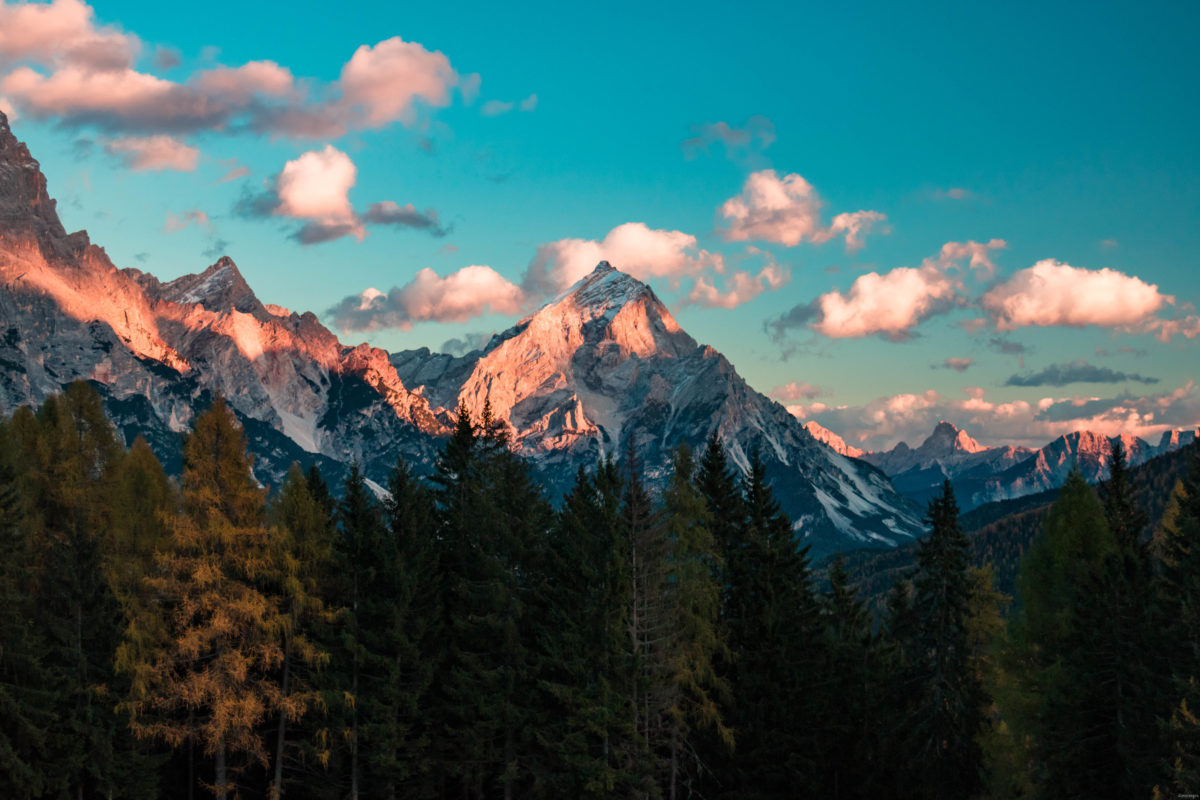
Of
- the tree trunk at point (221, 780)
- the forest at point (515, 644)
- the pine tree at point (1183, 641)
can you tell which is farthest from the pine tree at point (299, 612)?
the pine tree at point (1183, 641)

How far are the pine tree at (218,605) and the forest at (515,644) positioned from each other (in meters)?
0.14

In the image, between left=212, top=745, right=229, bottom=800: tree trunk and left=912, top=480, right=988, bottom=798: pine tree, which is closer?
left=212, top=745, right=229, bottom=800: tree trunk

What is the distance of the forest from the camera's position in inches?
1585

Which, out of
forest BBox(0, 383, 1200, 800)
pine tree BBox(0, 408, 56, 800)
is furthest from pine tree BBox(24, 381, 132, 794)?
pine tree BBox(0, 408, 56, 800)

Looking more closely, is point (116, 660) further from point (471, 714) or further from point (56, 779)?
point (471, 714)

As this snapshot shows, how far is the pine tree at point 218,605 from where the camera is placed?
129 ft

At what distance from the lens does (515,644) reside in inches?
1796

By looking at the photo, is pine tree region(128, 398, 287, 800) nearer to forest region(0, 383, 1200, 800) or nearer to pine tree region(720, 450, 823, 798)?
forest region(0, 383, 1200, 800)

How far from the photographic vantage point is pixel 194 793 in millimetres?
47906

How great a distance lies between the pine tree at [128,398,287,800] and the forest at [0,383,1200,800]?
136mm

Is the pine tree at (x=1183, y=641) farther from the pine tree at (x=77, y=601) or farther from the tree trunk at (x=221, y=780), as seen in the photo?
the pine tree at (x=77, y=601)

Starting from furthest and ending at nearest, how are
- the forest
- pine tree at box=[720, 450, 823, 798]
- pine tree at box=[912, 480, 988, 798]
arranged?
pine tree at box=[912, 480, 988, 798] < pine tree at box=[720, 450, 823, 798] < the forest

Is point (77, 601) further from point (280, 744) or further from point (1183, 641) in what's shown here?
point (1183, 641)

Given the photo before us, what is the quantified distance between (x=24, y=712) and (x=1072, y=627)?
42710mm
